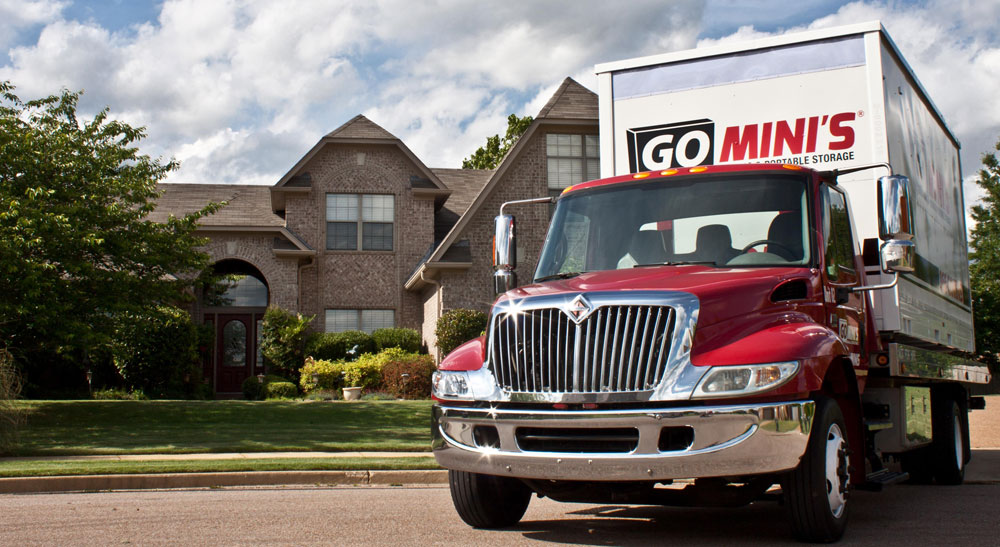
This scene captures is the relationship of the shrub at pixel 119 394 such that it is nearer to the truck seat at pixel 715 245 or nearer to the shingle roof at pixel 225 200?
the shingle roof at pixel 225 200

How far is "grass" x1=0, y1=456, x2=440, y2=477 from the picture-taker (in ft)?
33.9

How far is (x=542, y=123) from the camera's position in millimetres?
26016

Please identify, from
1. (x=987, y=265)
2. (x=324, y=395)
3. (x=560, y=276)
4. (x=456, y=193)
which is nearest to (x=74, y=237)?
(x=324, y=395)

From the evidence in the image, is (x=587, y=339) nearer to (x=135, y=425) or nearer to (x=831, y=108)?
(x=831, y=108)

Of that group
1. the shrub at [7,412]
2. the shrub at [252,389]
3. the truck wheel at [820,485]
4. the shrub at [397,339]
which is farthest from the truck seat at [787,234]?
the shrub at [252,389]

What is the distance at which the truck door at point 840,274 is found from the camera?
661cm

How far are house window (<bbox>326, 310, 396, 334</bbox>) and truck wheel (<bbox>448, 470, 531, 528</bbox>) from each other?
21.9 meters

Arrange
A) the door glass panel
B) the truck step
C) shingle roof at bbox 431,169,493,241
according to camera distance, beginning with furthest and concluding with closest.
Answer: shingle roof at bbox 431,169,493,241 → the door glass panel → the truck step

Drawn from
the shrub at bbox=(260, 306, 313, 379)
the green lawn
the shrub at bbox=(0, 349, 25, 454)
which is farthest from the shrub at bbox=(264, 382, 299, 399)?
the shrub at bbox=(0, 349, 25, 454)

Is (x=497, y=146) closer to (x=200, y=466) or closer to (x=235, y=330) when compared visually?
(x=235, y=330)

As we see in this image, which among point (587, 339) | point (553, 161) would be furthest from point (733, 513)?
point (553, 161)

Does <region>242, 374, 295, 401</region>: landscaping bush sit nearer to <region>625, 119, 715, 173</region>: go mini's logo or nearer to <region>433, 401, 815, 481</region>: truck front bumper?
<region>625, 119, 715, 173</region>: go mini's logo

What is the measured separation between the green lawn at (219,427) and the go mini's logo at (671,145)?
5.87 metres

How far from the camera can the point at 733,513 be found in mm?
7742
